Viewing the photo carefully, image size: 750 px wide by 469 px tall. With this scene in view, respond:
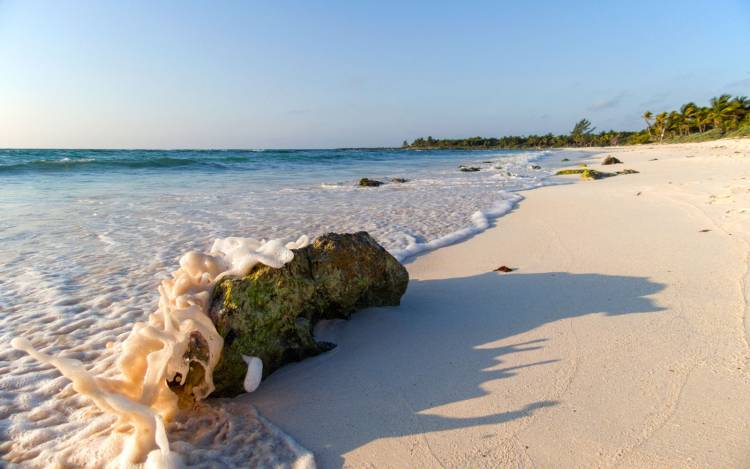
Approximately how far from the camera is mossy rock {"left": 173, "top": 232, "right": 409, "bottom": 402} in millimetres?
2201

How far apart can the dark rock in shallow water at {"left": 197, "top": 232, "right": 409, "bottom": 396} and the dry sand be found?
0.13 m

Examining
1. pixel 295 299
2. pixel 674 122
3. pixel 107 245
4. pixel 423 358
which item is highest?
pixel 674 122

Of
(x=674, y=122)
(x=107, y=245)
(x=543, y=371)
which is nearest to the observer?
(x=543, y=371)

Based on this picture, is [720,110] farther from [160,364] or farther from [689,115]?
[160,364]

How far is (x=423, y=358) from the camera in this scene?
253cm

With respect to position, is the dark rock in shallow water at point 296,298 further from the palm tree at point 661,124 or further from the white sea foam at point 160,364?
the palm tree at point 661,124

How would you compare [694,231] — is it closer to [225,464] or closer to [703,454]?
[703,454]

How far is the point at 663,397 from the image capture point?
1.99 m

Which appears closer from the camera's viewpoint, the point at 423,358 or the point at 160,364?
the point at 160,364

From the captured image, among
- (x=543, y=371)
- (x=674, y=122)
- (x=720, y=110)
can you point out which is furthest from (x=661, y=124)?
(x=543, y=371)

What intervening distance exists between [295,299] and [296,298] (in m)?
0.01

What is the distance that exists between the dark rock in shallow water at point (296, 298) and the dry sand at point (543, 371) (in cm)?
13

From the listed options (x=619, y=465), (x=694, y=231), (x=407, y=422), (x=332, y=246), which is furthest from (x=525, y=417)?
(x=694, y=231)

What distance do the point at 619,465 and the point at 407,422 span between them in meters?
0.88
